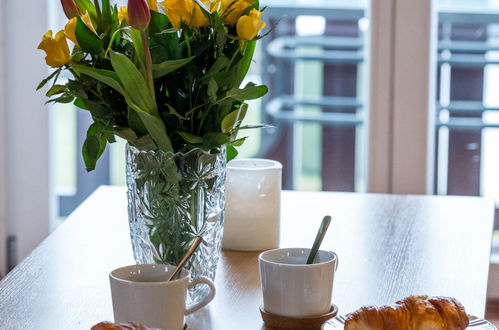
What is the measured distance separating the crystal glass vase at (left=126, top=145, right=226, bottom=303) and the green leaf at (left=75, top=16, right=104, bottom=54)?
0.45 feet

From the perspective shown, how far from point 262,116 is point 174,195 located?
5.84 feet

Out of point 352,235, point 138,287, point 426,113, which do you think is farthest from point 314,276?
point 426,113

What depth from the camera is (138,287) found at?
3.21 feet

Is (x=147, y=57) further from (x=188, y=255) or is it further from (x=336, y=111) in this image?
(x=336, y=111)

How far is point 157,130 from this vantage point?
1.10m

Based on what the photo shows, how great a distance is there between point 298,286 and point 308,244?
0.43 meters

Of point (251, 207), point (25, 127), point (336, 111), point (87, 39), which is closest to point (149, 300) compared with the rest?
point (87, 39)

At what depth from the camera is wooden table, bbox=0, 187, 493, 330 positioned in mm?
1157

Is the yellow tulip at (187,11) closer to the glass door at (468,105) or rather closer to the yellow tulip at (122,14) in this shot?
the yellow tulip at (122,14)

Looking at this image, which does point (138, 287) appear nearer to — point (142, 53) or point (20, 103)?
point (142, 53)

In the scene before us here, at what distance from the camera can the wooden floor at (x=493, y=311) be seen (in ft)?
8.47

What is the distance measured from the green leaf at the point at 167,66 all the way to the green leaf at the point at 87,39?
0.07 meters

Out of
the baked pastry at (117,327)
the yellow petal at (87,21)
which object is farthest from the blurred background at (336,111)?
the baked pastry at (117,327)

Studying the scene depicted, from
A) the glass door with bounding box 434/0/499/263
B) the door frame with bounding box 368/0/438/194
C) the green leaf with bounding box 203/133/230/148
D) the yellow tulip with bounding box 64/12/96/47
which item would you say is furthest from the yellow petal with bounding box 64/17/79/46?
the glass door with bounding box 434/0/499/263
